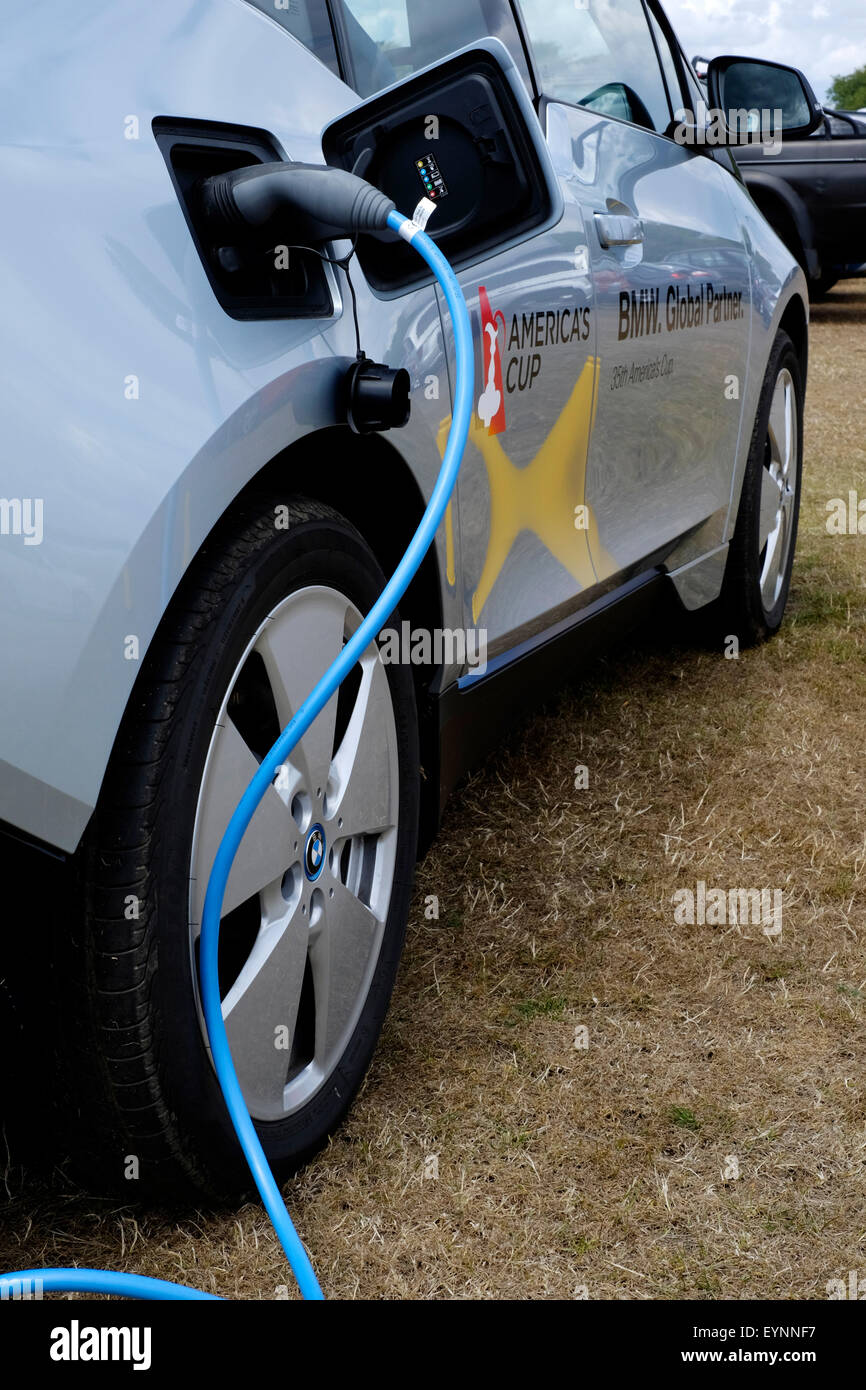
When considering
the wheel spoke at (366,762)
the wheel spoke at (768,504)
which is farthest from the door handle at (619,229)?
the wheel spoke at (768,504)

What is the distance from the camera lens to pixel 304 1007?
170 cm

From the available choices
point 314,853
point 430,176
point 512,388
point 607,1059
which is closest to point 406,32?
point 430,176

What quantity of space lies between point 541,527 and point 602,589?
438mm

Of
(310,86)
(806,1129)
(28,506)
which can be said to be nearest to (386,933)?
(806,1129)

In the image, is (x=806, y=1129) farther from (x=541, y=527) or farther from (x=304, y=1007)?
(x=541, y=527)

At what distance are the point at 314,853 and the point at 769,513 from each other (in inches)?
91.7

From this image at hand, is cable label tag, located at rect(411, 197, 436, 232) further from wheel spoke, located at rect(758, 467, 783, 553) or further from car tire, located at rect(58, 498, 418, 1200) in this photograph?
wheel spoke, located at rect(758, 467, 783, 553)

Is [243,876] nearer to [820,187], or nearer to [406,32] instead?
[406,32]

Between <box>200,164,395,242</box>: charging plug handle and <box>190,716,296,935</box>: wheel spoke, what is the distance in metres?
0.51

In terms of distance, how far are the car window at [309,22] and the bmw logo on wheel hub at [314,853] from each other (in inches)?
39.1

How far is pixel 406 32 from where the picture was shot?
6.87 ft

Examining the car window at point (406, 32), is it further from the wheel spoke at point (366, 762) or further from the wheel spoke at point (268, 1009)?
the wheel spoke at point (268, 1009)

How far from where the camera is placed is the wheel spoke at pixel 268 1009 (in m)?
1.48

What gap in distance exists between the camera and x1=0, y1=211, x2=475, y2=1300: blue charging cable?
132 centimetres
